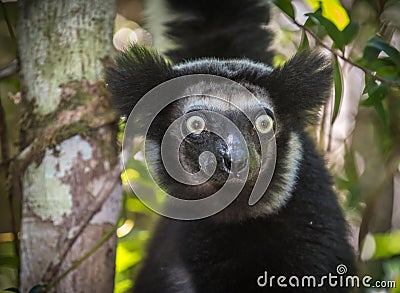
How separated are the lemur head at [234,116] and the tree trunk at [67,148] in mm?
162

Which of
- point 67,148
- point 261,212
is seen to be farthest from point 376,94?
point 67,148

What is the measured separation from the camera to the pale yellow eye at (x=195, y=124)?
2.59 meters

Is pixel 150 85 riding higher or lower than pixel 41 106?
higher

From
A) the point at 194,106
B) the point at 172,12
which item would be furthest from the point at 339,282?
the point at 172,12

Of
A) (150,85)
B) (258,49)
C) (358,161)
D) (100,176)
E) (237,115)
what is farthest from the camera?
(358,161)

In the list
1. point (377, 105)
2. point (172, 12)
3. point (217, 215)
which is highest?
point (172, 12)

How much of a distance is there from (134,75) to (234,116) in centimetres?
50

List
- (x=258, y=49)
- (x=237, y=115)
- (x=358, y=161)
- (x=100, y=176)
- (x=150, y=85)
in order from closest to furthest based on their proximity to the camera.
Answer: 1. (x=100, y=176)
2. (x=237, y=115)
3. (x=150, y=85)
4. (x=258, y=49)
5. (x=358, y=161)

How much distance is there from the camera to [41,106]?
2.48 metres

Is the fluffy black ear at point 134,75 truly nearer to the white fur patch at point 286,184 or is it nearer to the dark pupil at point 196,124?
the dark pupil at point 196,124

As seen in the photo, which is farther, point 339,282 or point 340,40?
point 339,282

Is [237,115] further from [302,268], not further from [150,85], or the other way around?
[302,268]

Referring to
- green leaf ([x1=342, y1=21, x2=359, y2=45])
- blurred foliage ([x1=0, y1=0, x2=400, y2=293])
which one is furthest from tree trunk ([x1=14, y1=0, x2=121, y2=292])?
green leaf ([x1=342, y1=21, x2=359, y2=45])

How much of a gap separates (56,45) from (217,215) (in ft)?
3.49
